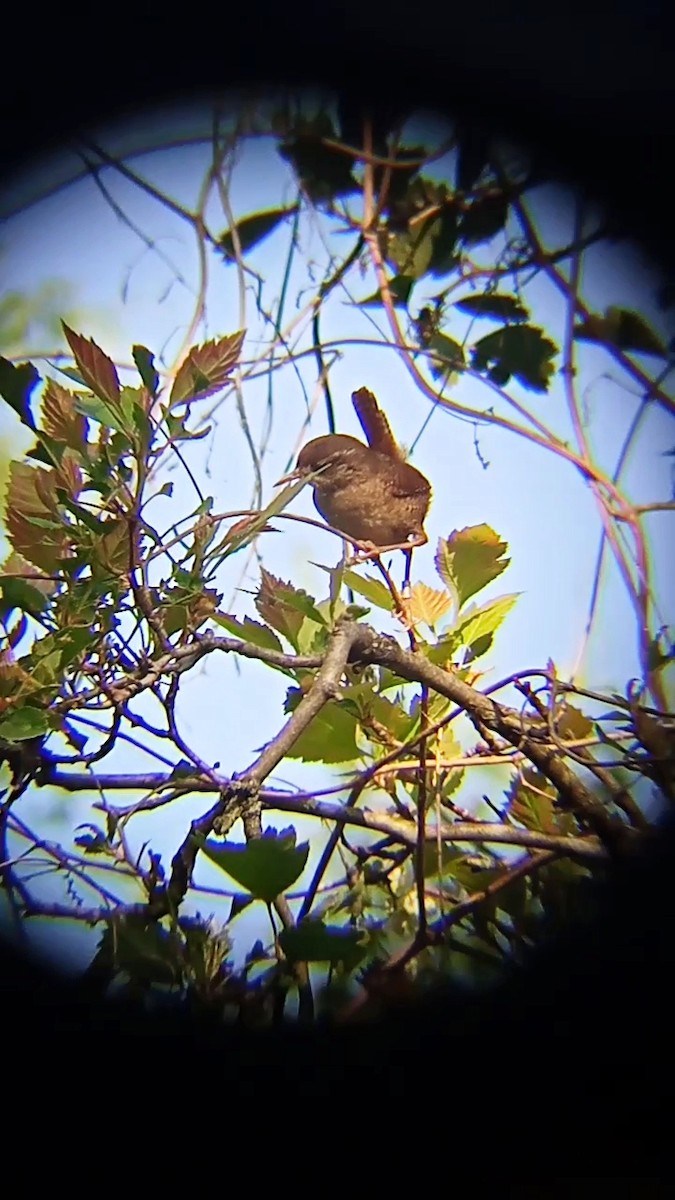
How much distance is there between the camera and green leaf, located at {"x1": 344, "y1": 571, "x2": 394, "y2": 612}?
599 mm

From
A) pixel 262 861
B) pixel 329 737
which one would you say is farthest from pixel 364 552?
pixel 262 861

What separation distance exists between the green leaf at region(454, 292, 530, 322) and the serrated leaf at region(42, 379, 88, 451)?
324 mm

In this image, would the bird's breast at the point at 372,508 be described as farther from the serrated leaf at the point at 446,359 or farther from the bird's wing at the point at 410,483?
the serrated leaf at the point at 446,359

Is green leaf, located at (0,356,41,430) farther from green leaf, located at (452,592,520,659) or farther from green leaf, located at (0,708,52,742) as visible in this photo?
green leaf, located at (452,592,520,659)

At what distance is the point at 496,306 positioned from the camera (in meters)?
0.75

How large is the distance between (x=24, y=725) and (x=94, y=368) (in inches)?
6.8

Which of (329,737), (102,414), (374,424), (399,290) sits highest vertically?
(399,290)

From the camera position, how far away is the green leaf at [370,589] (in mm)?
599

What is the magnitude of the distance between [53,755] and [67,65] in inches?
18.2

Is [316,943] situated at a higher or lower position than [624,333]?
lower

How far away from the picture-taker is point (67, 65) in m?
0.72

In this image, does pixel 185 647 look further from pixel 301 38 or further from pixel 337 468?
Answer: pixel 301 38

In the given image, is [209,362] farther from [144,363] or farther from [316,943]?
[316,943]

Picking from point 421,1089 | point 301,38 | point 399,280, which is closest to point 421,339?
point 399,280
